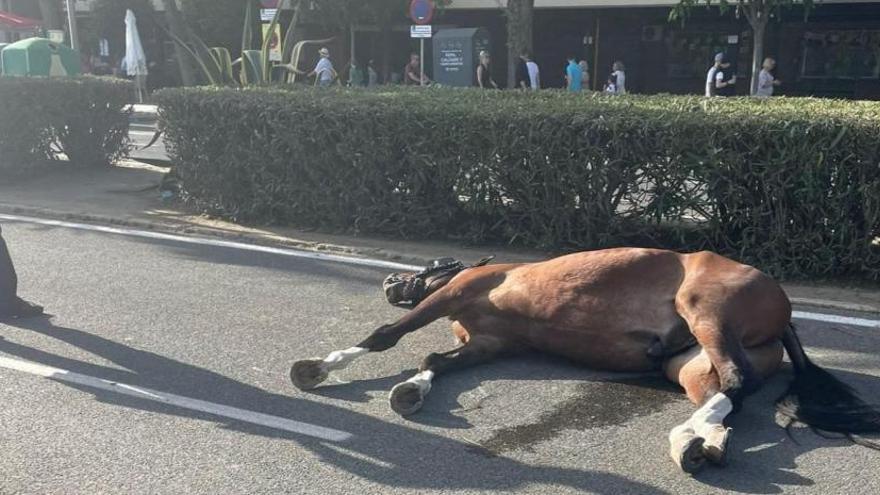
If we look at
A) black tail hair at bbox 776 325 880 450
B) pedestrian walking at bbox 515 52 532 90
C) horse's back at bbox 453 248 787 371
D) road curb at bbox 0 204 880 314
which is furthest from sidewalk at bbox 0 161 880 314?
pedestrian walking at bbox 515 52 532 90

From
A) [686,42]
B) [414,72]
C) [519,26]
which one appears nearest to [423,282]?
[519,26]

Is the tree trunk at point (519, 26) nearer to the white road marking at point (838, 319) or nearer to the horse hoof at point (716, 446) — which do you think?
the white road marking at point (838, 319)

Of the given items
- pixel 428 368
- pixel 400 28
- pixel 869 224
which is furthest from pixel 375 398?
pixel 400 28

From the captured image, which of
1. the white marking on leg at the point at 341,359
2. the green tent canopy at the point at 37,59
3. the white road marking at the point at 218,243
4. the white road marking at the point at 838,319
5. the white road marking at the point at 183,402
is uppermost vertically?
the green tent canopy at the point at 37,59

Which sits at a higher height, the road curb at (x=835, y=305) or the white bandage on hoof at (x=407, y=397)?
the white bandage on hoof at (x=407, y=397)

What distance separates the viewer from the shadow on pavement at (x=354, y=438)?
13.1 feet

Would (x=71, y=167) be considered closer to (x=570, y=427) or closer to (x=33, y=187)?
(x=33, y=187)

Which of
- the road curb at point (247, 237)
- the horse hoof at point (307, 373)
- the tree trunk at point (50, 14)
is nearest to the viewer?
the horse hoof at point (307, 373)

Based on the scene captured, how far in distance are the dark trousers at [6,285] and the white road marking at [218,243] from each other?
253cm

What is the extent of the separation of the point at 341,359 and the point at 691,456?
6.54 feet

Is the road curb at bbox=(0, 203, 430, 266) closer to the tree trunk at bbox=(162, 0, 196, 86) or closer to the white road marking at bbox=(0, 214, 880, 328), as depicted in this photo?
the white road marking at bbox=(0, 214, 880, 328)

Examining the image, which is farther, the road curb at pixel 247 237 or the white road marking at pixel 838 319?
the road curb at pixel 247 237

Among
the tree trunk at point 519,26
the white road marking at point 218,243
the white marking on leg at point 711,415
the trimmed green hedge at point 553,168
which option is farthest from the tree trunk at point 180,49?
the white marking on leg at point 711,415

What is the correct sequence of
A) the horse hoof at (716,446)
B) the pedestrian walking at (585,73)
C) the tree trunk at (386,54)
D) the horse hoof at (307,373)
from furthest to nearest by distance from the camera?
1. the tree trunk at (386,54)
2. the pedestrian walking at (585,73)
3. the horse hoof at (307,373)
4. the horse hoof at (716,446)
